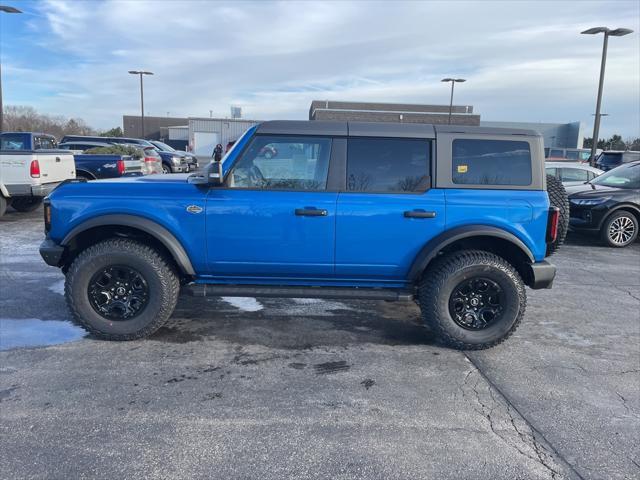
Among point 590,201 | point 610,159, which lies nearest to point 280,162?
point 590,201

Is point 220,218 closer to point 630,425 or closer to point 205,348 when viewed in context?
point 205,348

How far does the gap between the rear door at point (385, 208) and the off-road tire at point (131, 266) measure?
153 centimetres

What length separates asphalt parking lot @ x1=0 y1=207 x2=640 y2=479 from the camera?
272cm

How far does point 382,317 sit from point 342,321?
17.5 inches

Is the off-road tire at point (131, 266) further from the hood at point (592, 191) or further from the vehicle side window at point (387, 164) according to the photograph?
the hood at point (592, 191)

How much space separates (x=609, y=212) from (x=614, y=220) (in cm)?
22

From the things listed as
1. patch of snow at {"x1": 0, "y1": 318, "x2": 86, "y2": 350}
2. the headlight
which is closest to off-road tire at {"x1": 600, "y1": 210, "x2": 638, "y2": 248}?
the headlight

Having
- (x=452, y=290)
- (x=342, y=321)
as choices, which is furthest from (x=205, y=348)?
(x=452, y=290)

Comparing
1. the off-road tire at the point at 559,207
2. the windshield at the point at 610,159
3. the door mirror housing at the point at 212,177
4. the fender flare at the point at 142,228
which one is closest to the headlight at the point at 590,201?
the off-road tire at the point at 559,207

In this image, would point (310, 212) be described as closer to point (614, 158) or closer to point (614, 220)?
point (614, 220)

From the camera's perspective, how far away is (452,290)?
4.23 metres

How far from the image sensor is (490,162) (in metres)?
4.30

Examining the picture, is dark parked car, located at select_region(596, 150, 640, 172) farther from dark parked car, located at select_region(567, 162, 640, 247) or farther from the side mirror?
the side mirror

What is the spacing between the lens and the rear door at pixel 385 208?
4176 mm
